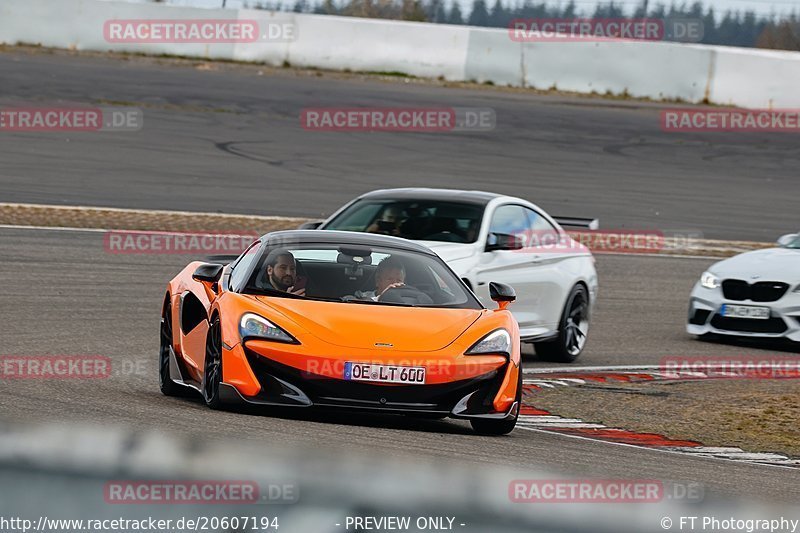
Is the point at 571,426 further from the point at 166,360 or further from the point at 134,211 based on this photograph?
the point at 134,211

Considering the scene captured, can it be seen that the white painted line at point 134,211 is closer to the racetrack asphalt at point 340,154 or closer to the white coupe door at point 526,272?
the racetrack asphalt at point 340,154

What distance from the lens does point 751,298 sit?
49.0 feet

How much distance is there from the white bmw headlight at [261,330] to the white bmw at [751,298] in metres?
7.96

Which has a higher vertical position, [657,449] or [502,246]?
[502,246]

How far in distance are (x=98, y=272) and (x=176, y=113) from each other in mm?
13519

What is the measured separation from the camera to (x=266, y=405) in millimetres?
7922

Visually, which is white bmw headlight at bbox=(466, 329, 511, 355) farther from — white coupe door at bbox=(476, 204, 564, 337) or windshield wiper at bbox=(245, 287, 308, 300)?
white coupe door at bbox=(476, 204, 564, 337)

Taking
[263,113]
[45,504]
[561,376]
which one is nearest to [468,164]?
[263,113]

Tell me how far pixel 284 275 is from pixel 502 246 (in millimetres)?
4287

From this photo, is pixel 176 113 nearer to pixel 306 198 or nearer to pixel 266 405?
pixel 306 198

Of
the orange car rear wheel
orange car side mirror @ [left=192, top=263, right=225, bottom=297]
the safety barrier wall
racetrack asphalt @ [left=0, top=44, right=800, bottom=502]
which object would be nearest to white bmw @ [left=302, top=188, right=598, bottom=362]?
racetrack asphalt @ [left=0, top=44, right=800, bottom=502]

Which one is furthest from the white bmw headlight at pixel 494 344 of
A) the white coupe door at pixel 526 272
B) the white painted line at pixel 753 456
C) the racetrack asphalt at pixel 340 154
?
the racetrack asphalt at pixel 340 154

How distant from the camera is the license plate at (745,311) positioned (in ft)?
48.5

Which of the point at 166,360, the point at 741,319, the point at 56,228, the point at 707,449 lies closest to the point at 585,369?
the point at 741,319
